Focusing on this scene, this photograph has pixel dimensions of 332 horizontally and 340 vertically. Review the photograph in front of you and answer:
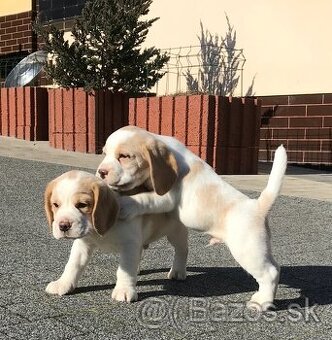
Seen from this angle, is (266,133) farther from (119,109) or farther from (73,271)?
(73,271)

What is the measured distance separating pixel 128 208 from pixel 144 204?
0.10m

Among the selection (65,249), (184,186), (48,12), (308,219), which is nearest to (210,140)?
(308,219)

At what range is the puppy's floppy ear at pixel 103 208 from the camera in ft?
10.1

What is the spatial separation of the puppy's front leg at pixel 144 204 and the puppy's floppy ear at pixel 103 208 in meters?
0.08

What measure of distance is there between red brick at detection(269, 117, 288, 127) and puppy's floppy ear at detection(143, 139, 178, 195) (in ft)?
29.5

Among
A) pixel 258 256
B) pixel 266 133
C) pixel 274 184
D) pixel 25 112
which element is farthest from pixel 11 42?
pixel 258 256

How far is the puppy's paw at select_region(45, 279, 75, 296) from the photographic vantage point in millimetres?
3330

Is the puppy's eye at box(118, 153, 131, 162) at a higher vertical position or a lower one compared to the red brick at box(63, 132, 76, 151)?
higher

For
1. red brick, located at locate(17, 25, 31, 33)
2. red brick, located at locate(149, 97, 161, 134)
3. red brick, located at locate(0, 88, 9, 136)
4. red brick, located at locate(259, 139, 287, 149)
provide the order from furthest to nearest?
1. red brick, located at locate(17, 25, 31, 33)
2. red brick, located at locate(0, 88, 9, 136)
3. red brick, located at locate(259, 139, 287, 149)
4. red brick, located at locate(149, 97, 161, 134)

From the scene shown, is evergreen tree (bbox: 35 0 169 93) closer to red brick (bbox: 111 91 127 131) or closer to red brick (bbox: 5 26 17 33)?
red brick (bbox: 111 91 127 131)

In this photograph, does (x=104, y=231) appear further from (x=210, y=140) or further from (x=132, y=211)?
(x=210, y=140)

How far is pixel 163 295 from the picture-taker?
3453mm

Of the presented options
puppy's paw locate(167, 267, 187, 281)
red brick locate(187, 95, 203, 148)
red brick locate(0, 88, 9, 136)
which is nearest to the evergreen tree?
red brick locate(187, 95, 203, 148)

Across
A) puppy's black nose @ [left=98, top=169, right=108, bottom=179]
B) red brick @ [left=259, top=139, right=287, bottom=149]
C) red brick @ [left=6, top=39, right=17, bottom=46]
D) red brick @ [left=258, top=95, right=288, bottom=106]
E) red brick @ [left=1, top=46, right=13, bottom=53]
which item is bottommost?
red brick @ [left=259, top=139, right=287, bottom=149]
